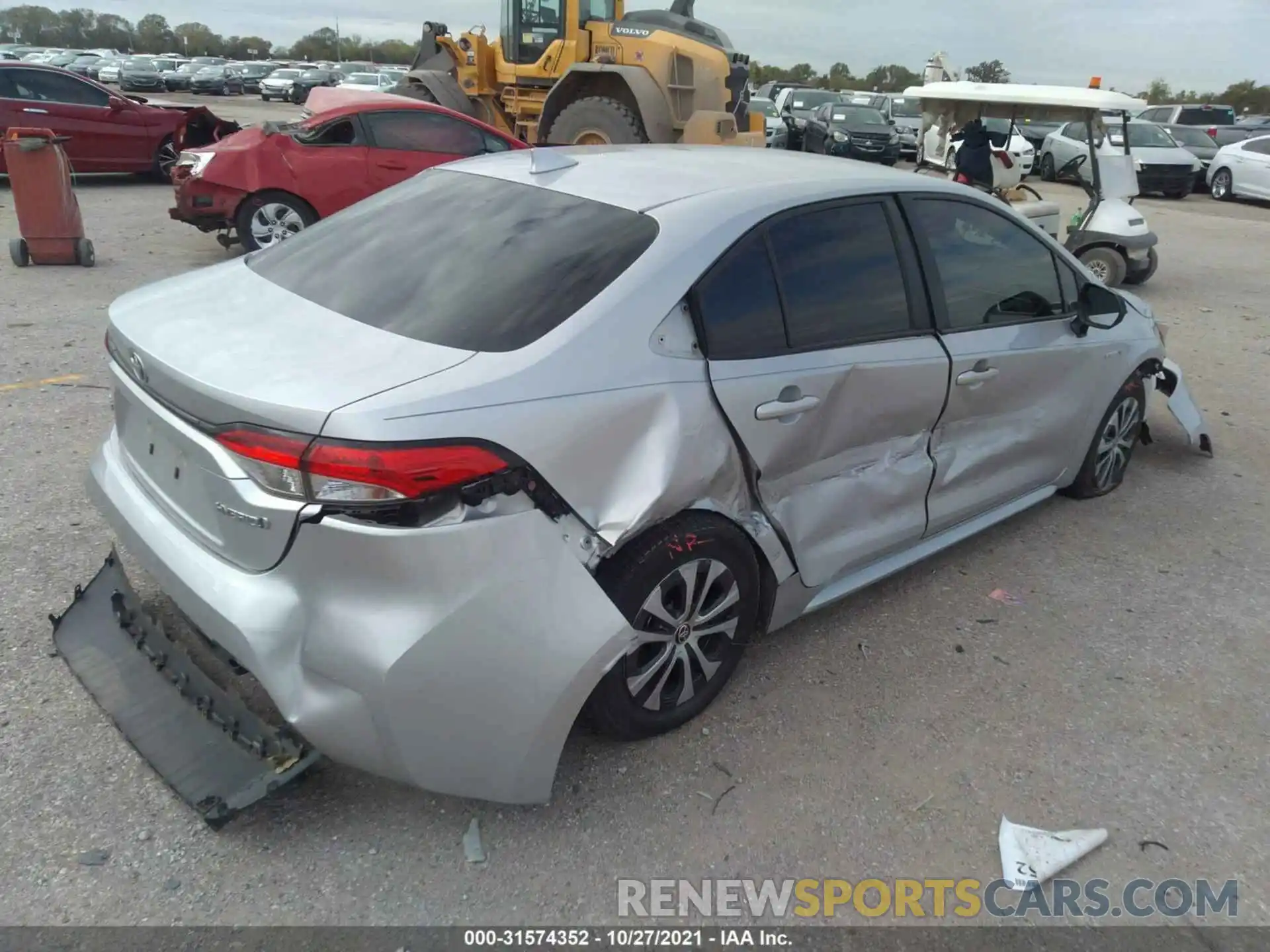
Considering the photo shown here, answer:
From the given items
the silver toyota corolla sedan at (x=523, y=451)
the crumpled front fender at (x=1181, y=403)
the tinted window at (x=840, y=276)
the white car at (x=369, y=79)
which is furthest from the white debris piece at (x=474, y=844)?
the white car at (x=369, y=79)

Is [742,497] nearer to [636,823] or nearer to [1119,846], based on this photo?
[636,823]

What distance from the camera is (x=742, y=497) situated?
2883 mm

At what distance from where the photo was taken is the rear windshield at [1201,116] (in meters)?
24.0


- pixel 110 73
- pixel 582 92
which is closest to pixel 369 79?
pixel 110 73

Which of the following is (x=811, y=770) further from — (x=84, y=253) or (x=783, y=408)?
(x=84, y=253)

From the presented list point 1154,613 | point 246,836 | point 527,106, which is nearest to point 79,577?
point 246,836

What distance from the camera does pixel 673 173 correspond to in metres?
3.23

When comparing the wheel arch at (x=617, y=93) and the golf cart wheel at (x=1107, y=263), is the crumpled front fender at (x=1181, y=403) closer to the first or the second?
the golf cart wheel at (x=1107, y=263)

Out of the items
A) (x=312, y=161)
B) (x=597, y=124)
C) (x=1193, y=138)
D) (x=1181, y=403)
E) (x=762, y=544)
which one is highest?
(x=597, y=124)

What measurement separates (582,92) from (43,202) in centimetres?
667

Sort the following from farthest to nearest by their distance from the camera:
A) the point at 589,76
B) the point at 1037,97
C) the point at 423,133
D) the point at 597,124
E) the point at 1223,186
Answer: the point at 1223,186 < the point at 589,76 < the point at 597,124 < the point at 423,133 < the point at 1037,97

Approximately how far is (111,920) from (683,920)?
1339 millimetres

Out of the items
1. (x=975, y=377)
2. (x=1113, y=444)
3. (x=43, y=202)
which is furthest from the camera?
(x=43, y=202)

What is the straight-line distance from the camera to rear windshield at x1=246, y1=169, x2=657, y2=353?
2545 mm
